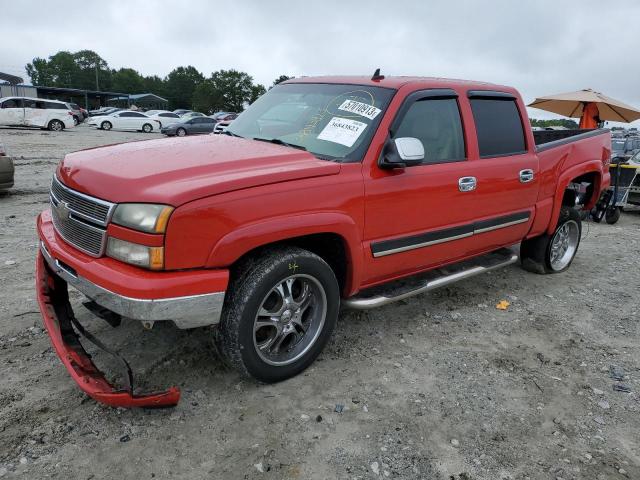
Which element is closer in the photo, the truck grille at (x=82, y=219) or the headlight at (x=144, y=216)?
the headlight at (x=144, y=216)

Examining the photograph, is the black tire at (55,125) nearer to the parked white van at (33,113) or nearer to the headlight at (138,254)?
the parked white van at (33,113)

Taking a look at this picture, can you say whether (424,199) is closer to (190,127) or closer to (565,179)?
(565,179)

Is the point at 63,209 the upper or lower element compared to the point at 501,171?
lower

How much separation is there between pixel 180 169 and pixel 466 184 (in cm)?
216

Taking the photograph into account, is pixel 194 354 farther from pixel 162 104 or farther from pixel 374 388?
pixel 162 104

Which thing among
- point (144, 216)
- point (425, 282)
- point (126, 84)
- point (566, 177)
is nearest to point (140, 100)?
point (126, 84)

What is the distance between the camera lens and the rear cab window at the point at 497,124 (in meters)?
4.09

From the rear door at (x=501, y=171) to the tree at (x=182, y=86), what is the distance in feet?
313

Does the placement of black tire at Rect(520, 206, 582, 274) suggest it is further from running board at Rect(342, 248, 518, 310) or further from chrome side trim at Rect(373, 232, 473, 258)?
chrome side trim at Rect(373, 232, 473, 258)

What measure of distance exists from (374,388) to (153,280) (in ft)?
5.05

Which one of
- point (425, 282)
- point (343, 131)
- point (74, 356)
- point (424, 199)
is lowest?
point (74, 356)

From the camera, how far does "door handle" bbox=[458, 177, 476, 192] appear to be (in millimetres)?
3773

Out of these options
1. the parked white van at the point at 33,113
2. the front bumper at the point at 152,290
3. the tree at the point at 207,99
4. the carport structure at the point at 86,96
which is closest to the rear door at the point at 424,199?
the front bumper at the point at 152,290

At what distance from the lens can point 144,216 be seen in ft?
8.09
